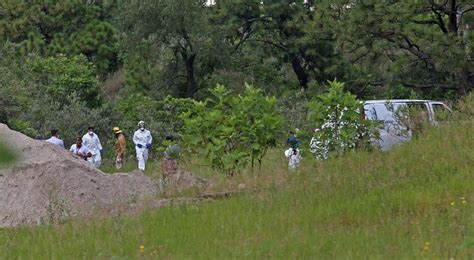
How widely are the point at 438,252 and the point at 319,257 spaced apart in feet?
3.70

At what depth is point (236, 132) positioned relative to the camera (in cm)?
1388

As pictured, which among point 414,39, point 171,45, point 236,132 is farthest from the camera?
point 171,45

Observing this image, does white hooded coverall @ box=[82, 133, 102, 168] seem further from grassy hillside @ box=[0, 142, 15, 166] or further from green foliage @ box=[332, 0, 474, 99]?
grassy hillside @ box=[0, 142, 15, 166]

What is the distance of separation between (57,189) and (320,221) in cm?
483

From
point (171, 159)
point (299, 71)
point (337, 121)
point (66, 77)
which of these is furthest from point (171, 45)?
point (337, 121)

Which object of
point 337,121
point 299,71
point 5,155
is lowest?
point 5,155

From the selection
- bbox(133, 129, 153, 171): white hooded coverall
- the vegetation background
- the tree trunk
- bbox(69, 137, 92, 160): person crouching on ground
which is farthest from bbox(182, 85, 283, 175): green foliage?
the tree trunk

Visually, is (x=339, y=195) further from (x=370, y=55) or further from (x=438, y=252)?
(x=370, y=55)

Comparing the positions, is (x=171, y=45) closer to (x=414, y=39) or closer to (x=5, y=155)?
(x=414, y=39)

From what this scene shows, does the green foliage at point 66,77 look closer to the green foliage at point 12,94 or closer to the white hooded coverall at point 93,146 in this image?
the green foliage at point 12,94

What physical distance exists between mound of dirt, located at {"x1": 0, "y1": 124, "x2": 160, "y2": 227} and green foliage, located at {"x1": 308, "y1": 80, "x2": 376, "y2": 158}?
8.79 feet

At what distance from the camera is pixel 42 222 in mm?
11445

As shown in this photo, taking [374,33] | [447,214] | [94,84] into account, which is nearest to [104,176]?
[447,214]

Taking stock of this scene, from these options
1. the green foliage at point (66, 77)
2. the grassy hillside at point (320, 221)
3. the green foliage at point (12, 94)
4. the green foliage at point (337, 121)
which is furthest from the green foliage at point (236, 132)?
the green foliage at point (66, 77)
